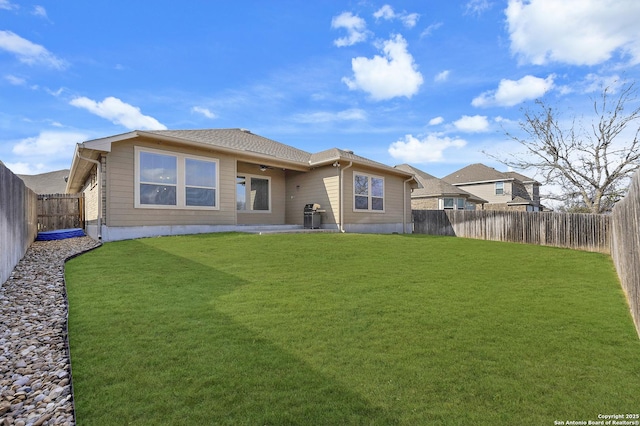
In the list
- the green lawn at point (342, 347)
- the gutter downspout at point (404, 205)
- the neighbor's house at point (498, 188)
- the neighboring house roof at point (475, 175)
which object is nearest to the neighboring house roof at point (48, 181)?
the gutter downspout at point (404, 205)

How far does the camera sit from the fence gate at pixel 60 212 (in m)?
13.2

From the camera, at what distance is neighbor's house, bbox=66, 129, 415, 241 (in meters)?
8.89

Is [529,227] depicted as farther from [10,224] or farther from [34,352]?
[10,224]

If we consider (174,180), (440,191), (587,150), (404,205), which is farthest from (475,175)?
(174,180)

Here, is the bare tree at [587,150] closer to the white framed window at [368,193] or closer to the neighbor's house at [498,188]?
the white framed window at [368,193]

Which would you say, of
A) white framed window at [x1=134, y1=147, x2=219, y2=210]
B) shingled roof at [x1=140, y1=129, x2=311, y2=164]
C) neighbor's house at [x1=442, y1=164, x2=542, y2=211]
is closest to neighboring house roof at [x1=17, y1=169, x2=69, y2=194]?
shingled roof at [x1=140, y1=129, x2=311, y2=164]

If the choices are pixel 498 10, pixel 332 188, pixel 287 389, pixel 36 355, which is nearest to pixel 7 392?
pixel 36 355

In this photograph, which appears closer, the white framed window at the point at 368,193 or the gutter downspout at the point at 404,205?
the white framed window at the point at 368,193

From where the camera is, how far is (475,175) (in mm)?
29938

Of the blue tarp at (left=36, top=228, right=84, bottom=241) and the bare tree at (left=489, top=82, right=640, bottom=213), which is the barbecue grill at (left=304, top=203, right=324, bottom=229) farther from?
the bare tree at (left=489, top=82, right=640, bottom=213)

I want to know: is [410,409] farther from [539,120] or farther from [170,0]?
[539,120]

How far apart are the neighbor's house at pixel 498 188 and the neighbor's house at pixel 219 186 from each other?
15603 mm

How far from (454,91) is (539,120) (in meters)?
5.43

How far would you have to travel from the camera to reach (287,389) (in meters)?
2.26
